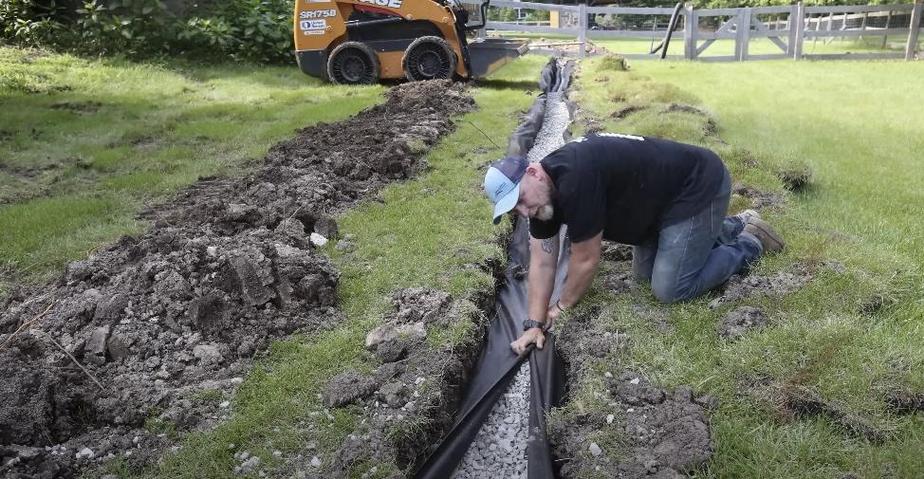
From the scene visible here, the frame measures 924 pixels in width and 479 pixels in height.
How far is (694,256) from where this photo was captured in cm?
327

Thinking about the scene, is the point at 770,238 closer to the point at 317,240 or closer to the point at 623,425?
the point at 623,425

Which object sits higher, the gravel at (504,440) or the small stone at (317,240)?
the small stone at (317,240)

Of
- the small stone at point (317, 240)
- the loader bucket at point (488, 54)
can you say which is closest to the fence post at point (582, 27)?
the loader bucket at point (488, 54)

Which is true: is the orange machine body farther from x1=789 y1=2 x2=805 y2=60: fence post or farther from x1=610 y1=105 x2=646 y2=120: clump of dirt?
x1=789 y1=2 x2=805 y2=60: fence post

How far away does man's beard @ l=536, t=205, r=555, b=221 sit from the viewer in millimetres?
2908

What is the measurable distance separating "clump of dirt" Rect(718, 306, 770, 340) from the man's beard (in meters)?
1.01

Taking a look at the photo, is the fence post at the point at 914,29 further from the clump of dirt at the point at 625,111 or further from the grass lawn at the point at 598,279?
the clump of dirt at the point at 625,111

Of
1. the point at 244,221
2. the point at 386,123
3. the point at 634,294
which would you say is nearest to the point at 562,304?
the point at 634,294

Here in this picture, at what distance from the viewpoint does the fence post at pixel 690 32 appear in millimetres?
14992

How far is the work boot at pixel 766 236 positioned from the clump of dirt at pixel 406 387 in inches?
67.2

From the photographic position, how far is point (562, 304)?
134 inches

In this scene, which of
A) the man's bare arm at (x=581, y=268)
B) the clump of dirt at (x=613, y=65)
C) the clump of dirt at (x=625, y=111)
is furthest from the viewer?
the clump of dirt at (x=613, y=65)

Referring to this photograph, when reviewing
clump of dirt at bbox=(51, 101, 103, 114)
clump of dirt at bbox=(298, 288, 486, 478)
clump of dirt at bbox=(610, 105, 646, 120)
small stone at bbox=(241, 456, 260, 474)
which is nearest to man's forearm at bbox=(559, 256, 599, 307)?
clump of dirt at bbox=(298, 288, 486, 478)

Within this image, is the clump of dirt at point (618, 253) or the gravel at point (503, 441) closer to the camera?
the gravel at point (503, 441)
